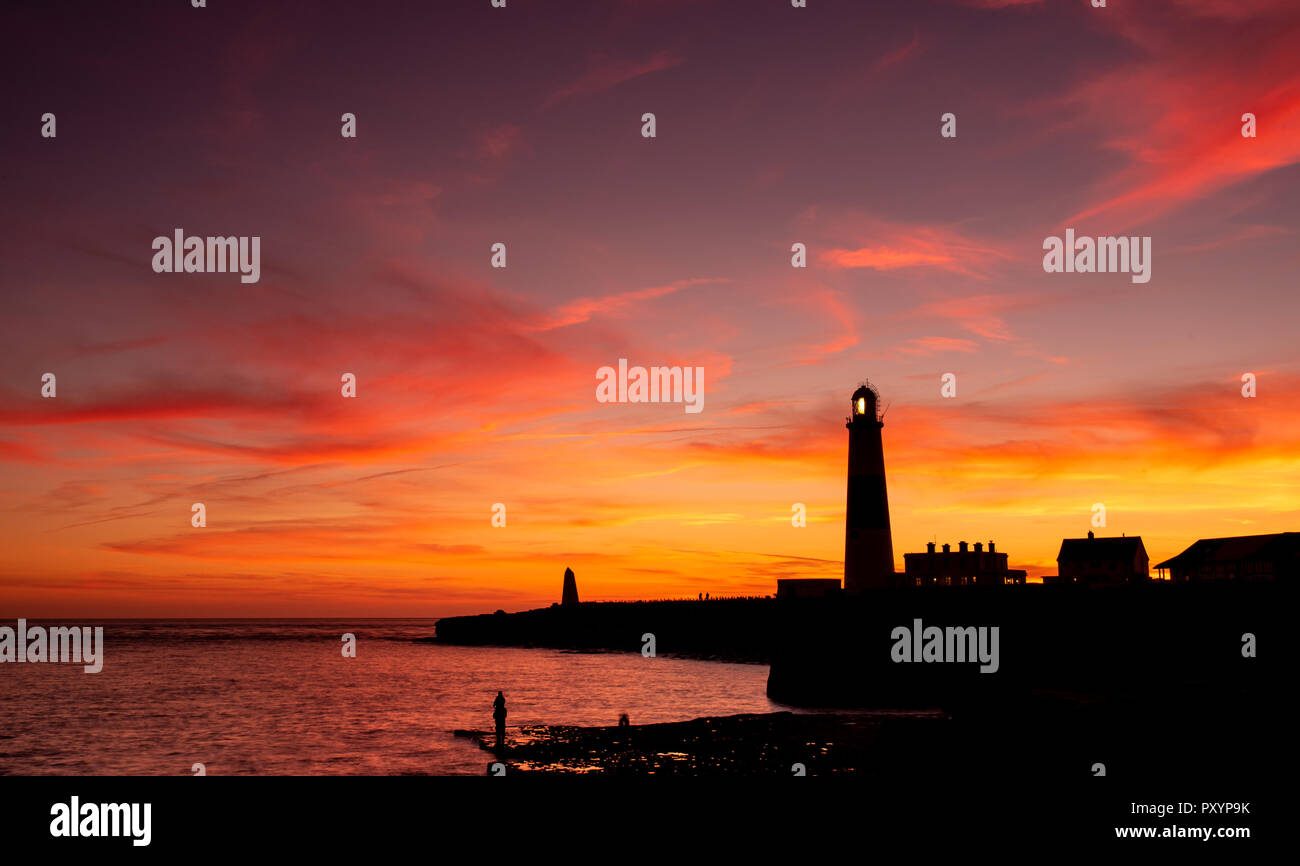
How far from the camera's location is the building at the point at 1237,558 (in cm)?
6669

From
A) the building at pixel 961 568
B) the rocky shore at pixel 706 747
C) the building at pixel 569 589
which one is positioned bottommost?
the building at pixel 569 589

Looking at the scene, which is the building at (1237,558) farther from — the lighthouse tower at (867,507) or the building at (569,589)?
the building at (569,589)

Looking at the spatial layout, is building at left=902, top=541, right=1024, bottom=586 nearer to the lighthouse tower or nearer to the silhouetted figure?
the lighthouse tower

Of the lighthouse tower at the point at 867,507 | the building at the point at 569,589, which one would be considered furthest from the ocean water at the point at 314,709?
the building at the point at 569,589

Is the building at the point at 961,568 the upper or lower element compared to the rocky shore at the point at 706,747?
upper

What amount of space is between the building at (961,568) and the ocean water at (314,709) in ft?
55.9

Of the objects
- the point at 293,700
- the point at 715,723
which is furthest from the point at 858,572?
the point at 293,700

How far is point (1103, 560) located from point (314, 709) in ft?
214

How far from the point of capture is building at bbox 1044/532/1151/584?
76875 mm

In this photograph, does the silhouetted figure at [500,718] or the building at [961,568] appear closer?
the silhouetted figure at [500,718]
